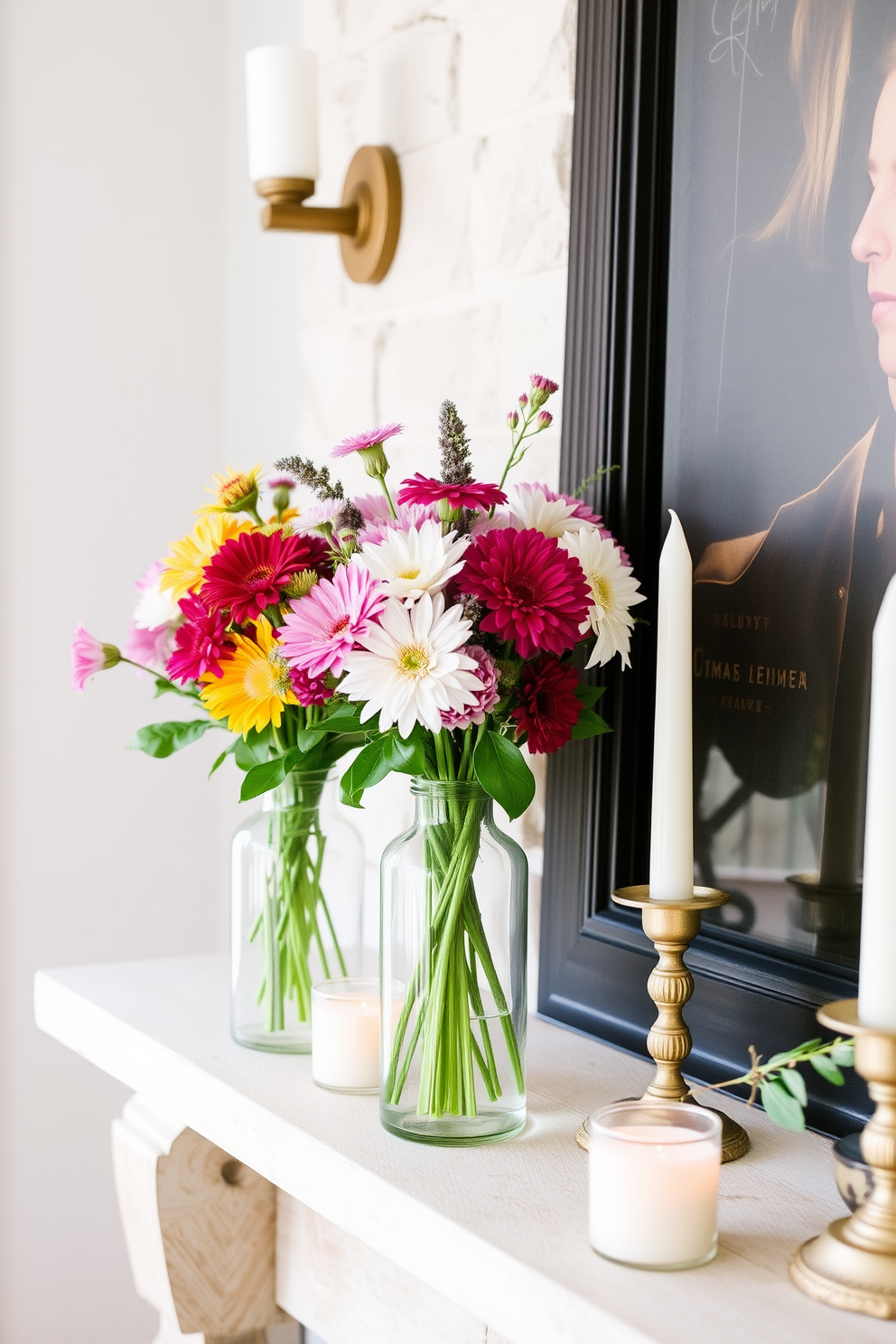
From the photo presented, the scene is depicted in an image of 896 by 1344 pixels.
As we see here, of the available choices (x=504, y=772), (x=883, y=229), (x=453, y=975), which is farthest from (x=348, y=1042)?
(x=883, y=229)

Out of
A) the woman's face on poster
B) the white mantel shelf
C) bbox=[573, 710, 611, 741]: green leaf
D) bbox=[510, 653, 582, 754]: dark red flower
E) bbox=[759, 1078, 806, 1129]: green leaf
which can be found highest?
the woman's face on poster

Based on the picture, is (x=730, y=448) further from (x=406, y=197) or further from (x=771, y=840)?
(x=406, y=197)

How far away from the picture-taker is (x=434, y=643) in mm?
674

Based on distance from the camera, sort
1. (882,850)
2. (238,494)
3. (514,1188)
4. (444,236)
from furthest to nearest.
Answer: (444,236) → (238,494) → (514,1188) → (882,850)

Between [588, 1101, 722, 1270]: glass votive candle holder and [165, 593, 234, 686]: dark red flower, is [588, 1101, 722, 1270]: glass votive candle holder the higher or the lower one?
the lower one

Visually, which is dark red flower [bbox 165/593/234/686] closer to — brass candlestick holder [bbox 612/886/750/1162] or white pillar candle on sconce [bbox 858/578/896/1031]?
brass candlestick holder [bbox 612/886/750/1162]

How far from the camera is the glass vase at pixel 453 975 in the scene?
0.73 metres

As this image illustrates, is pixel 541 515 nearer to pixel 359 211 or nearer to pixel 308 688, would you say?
pixel 308 688

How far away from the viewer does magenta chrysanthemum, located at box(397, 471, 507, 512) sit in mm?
698

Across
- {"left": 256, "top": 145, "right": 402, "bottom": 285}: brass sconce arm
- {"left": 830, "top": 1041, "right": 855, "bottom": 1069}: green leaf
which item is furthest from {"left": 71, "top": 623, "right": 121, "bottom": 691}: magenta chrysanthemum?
{"left": 830, "top": 1041, "right": 855, "bottom": 1069}: green leaf

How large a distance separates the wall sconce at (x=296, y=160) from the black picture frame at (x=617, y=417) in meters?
0.33

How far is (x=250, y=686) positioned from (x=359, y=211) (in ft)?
1.97

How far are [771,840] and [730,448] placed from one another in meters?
0.24

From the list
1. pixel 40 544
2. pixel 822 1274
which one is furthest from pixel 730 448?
pixel 40 544
